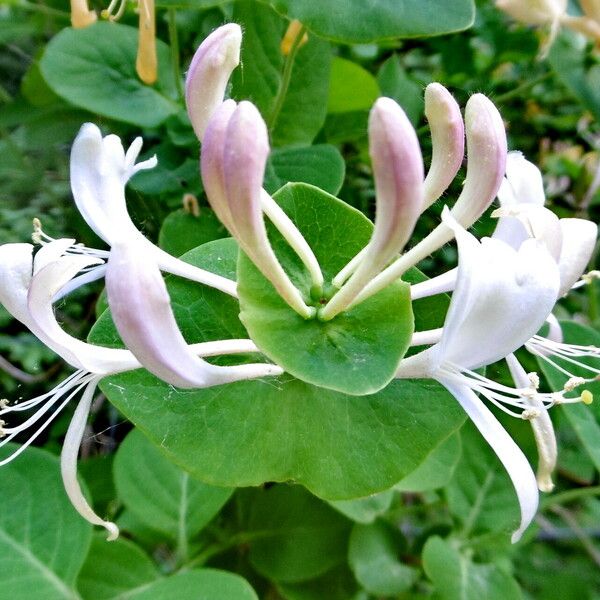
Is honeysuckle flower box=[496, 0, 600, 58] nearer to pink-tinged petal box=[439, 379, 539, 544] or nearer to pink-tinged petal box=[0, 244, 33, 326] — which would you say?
pink-tinged petal box=[439, 379, 539, 544]

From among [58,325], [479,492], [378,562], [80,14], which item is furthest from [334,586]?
[80,14]

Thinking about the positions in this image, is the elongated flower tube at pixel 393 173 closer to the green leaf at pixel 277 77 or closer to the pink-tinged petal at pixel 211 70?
the pink-tinged petal at pixel 211 70

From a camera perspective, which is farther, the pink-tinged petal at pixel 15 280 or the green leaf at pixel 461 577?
the green leaf at pixel 461 577

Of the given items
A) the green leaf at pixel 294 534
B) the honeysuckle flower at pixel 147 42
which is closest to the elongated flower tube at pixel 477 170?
the honeysuckle flower at pixel 147 42

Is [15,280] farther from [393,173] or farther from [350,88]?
[350,88]

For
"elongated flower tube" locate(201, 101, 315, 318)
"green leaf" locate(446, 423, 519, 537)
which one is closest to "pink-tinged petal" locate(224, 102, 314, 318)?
"elongated flower tube" locate(201, 101, 315, 318)
